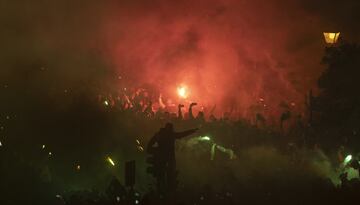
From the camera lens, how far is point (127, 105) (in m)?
25.4

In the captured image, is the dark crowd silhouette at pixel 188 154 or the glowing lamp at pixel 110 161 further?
the glowing lamp at pixel 110 161

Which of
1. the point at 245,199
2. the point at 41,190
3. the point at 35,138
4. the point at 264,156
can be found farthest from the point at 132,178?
the point at 264,156

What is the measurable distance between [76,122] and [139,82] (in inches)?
446

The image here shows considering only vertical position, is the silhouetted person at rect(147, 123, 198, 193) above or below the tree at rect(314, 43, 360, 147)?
below

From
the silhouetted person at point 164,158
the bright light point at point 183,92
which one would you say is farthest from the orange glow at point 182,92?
the silhouetted person at point 164,158

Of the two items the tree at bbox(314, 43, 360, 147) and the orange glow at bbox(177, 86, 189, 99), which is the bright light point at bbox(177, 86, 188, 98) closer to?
the orange glow at bbox(177, 86, 189, 99)

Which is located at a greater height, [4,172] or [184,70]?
[184,70]

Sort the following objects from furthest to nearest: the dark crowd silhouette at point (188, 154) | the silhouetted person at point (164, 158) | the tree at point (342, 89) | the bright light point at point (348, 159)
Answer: the tree at point (342, 89)
the bright light point at point (348, 159)
the dark crowd silhouette at point (188, 154)
the silhouetted person at point (164, 158)

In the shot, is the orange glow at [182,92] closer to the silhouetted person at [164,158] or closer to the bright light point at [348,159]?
the bright light point at [348,159]

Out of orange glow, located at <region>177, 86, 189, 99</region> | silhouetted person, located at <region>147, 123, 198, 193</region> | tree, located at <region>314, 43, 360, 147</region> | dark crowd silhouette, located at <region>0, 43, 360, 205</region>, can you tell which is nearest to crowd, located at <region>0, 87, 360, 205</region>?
dark crowd silhouette, located at <region>0, 43, 360, 205</region>

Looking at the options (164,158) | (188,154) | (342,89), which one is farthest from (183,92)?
(164,158)

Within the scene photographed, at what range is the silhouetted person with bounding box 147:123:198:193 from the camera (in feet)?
40.0

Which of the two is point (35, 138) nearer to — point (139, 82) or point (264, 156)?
point (264, 156)

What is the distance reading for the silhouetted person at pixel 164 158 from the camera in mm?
12180
